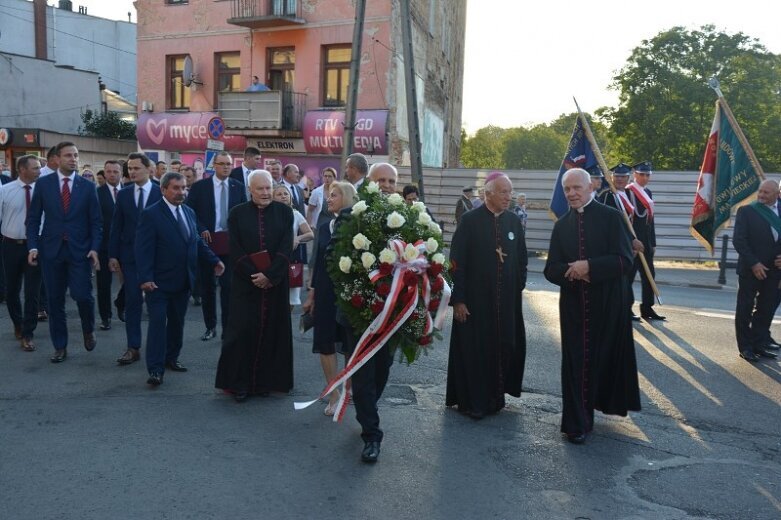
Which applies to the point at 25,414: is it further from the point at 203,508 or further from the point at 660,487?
the point at 660,487

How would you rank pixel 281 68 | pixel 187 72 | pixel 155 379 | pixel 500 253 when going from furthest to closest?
pixel 187 72, pixel 281 68, pixel 155 379, pixel 500 253

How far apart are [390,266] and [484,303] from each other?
4.47ft

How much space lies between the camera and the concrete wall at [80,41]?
145 ft

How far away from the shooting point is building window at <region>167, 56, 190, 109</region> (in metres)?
29.4

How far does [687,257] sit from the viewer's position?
2044cm

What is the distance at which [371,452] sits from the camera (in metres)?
4.97

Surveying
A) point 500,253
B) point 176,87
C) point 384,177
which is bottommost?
point 500,253

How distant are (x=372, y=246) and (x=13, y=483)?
2615mm

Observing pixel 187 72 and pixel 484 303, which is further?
pixel 187 72

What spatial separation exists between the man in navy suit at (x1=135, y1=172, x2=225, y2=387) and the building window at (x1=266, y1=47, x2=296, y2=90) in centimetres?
2127

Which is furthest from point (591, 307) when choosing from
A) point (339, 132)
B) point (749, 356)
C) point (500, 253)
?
point (339, 132)

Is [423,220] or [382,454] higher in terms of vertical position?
[423,220]

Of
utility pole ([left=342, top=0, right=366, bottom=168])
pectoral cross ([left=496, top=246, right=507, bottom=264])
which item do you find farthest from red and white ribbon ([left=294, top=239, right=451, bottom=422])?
utility pole ([left=342, top=0, right=366, bottom=168])

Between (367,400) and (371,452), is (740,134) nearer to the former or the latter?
(367,400)
